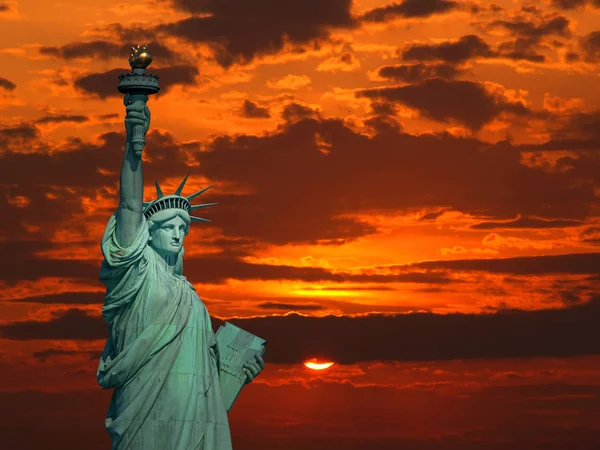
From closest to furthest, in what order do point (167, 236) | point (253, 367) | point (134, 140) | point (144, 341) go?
point (134, 140) → point (144, 341) → point (167, 236) → point (253, 367)

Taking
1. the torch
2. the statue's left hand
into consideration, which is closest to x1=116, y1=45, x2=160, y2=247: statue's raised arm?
the torch

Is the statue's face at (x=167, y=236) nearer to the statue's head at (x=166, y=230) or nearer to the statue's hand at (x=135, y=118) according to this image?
the statue's head at (x=166, y=230)

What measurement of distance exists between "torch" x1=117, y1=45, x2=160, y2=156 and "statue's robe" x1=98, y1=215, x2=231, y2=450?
2.32 m

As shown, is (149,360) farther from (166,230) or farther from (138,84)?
(138,84)

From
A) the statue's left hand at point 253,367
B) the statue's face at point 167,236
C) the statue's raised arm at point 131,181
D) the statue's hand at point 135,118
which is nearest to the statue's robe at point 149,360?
the statue's raised arm at point 131,181

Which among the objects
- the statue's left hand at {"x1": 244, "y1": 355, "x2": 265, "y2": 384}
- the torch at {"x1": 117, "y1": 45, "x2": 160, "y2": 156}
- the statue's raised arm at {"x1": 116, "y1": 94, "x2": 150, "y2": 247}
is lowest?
the statue's left hand at {"x1": 244, "y1": 355, "x2": 265, "y2": 384}

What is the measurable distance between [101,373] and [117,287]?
2.23 metres

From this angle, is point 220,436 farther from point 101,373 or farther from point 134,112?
point 134,112

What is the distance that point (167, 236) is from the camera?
62000 millimetres

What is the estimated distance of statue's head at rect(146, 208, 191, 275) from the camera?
61938 mm

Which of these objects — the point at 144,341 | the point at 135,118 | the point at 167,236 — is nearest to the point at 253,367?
the point at 144,341

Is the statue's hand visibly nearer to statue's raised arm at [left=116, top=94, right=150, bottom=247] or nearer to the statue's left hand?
statue's raised arm at [left=116, top=94, right=150, bottom=247]

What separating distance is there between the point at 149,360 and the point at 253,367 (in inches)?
137

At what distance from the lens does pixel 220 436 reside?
61719mm
